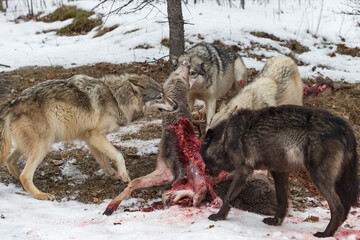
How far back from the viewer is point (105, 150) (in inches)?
218

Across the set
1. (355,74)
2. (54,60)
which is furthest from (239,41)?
(54,60)

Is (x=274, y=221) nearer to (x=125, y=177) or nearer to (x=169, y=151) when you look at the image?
(x=169, y=151)

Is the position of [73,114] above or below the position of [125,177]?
above

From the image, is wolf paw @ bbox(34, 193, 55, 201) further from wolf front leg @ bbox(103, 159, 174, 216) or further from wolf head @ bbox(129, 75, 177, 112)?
wolf head @ bbox(129, 75, 177, 112)

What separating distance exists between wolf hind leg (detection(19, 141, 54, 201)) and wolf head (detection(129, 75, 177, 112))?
5.10 ft

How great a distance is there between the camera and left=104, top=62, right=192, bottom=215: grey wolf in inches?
184

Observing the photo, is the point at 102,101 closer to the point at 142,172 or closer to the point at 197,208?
the point at 142,172

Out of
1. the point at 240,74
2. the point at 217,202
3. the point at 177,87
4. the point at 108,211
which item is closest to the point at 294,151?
the point at 217,202

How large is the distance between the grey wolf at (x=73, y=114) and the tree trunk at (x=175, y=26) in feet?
11.0

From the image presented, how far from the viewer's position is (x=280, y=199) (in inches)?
164

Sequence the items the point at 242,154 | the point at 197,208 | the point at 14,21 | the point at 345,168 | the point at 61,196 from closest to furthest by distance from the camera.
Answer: the point at 345,168 < the point at 242,154 < the point at 197,208 < the point at 61,196 < the point at 14,21

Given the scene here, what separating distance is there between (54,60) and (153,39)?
3.13 m

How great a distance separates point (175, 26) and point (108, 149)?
4.39 m

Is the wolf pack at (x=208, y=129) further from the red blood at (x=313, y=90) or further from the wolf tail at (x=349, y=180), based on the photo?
the red blood at (x=313, y=90)
